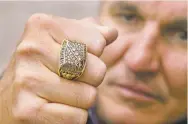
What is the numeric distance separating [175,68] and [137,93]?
0.10 metres

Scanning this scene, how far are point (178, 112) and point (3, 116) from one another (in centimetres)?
41

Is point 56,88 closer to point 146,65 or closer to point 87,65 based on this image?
point 87,65

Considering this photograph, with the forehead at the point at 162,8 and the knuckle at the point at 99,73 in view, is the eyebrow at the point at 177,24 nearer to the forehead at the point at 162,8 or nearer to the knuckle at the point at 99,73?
the forehead at the point at 162,8

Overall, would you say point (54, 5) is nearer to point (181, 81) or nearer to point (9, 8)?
point (9, 8)

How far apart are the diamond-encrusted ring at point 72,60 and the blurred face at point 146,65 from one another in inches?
9.1

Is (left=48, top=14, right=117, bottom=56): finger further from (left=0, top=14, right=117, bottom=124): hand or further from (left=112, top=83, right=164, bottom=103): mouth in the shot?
(left=112, top=83, right=164, bottom=103): mouth

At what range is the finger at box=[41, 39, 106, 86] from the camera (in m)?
0.46

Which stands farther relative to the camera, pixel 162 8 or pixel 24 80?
pixel 162 8

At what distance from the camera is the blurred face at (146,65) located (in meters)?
0.69

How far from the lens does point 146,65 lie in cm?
68

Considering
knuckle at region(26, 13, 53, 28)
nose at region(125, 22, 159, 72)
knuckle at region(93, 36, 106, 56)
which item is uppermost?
knuckle at region(26, 13, 53, 28)

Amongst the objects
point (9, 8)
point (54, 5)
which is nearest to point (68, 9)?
point (54, 5)

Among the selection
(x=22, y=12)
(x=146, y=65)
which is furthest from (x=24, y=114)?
(x=22, y=12)

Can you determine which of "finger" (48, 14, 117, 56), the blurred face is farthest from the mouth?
"finger" (48, 14, 117, 56)
